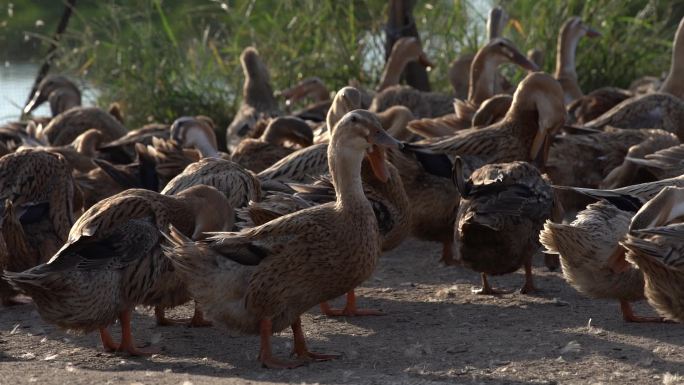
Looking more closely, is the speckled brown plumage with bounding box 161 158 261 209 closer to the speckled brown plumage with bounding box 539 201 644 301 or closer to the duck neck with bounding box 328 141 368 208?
the duck neck with bounding box 328 141 368 208

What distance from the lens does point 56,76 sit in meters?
15.7

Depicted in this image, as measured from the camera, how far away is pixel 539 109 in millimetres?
9734

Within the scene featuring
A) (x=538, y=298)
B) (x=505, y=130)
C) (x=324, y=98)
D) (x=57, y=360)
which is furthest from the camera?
(x=324, y=98)

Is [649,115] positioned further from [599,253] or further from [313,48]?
[313,48]

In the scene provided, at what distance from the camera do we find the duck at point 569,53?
13.8m

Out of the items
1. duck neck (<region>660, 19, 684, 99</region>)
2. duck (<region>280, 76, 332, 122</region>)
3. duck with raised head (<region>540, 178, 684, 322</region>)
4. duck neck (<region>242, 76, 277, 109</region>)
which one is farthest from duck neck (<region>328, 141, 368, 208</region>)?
duck (<region>280, 76, 332, 122</region>)

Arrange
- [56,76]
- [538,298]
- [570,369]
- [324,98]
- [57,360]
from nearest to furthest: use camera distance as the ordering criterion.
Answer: [570,369]
[57,360]
[538,298]
[324,98]
[56,76]

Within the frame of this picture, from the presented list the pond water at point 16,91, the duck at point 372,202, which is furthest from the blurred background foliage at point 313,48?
the duck at point 372,202

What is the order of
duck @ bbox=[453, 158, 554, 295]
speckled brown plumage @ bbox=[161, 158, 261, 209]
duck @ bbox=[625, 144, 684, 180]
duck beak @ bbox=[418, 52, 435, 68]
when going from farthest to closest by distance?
duck beak @ bbox=[418, 52, 435, 68]
duck @ bbox=[625, 144, 684, 180]
speckled brown plumage @ bbox=[161, 158, 261, 209]
duck @ bbox=[453, 158, 554, 295]

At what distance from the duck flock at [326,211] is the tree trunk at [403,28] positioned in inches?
122

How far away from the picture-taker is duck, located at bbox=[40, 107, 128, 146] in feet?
42.5

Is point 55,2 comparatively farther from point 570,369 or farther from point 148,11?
point 570,369

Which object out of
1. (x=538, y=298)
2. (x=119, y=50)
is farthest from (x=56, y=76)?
(x=538, y=298)

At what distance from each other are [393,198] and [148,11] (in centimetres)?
765
